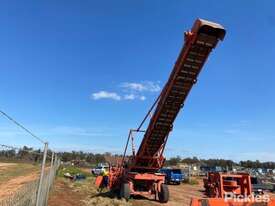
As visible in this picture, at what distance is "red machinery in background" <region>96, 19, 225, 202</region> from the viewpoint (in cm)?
1262

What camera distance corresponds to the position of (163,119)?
16.6 metres

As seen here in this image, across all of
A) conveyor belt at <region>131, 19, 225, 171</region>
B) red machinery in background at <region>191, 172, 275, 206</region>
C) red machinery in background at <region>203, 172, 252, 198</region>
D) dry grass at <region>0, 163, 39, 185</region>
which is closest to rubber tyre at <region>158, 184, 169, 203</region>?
conveyor belt at <region>131, 19, 225, 171</region>

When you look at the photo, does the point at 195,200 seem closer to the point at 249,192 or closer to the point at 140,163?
the point at 249,192

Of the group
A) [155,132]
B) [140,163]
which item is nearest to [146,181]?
[140,163]

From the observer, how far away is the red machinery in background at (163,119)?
12.6 metres

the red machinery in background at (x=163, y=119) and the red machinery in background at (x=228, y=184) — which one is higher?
the red machinery in background at (x=163, y=119)

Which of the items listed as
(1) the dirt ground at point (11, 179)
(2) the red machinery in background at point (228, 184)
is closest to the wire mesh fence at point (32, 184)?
(1) the dirt ground at point (11, 179)

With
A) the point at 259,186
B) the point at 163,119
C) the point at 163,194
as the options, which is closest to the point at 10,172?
the point at 163,194

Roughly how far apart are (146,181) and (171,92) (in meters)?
6.12

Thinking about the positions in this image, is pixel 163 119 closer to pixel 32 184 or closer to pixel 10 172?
pixel 32 184

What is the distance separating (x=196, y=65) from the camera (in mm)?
13797

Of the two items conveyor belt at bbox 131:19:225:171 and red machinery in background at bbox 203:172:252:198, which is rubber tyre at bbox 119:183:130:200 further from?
red machinery in background at bbox 203:172:252:198

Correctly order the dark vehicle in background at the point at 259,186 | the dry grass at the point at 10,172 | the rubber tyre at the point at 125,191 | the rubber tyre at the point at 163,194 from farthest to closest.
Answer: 1. the dry grass at the point at 10,172
2. the dark vehicle in background at the point at 259,186
3. the rubber tyre at the point at 163,194
4. the rubber tyre at the point at 125,191

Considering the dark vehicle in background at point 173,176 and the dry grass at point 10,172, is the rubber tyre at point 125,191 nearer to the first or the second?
the dry grass at point 10,172
